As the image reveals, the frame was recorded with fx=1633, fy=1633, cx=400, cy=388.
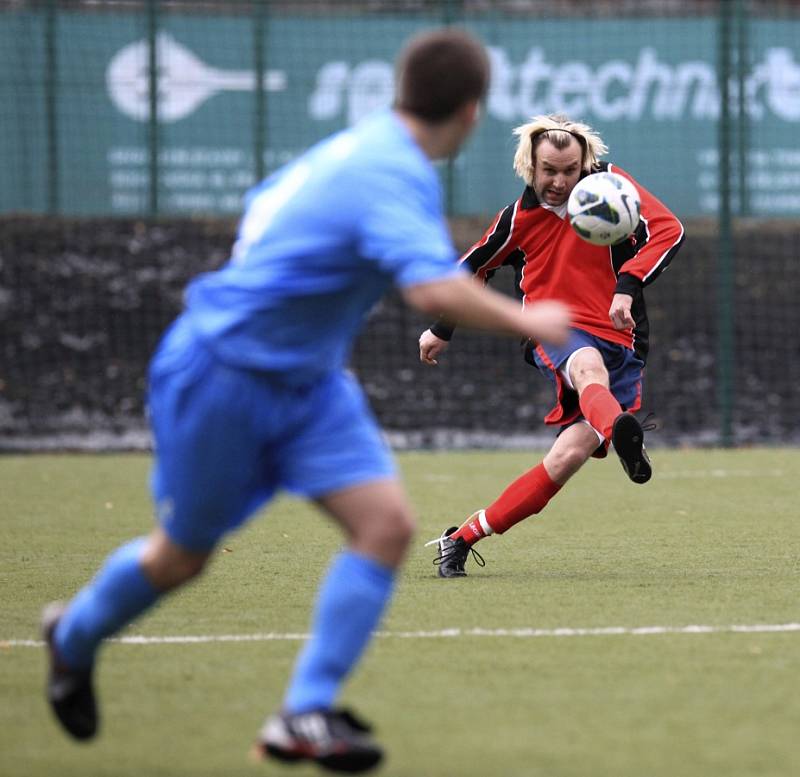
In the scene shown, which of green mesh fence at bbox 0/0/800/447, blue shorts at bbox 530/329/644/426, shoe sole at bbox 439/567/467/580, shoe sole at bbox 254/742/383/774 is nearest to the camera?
shoe sole at bbox 254/742/383/774

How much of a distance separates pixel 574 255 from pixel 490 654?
2.56 meters

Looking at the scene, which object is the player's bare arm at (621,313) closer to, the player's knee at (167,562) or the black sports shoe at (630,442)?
the black sports shoe at (630,442)

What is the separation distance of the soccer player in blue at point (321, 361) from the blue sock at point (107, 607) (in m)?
0.02

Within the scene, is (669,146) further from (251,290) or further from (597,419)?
(251,290)

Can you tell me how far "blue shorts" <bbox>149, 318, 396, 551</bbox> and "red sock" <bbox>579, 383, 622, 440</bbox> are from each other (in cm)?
267

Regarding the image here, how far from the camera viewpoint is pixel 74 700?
371cm

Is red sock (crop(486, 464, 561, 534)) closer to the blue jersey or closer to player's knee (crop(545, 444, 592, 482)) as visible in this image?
player's knee (crop(545, 444, 592, 482))

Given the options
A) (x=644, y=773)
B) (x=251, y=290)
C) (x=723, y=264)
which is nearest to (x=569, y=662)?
(x=644, y=773)

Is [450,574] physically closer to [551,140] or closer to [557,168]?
[557,168]

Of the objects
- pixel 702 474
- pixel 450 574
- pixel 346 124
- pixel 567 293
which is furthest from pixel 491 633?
pixel 346 124

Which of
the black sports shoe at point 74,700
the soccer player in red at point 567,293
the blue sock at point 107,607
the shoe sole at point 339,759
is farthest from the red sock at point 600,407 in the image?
the shoe sole at point 339,759

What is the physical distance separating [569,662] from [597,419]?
181 centimetres

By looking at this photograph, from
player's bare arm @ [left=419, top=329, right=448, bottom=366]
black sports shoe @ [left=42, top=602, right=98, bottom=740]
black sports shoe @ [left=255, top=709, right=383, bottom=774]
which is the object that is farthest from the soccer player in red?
black sports shoe @ [left=255, top=709, right=383, bottom=774]

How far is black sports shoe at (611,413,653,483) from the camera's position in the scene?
6.02 metres
